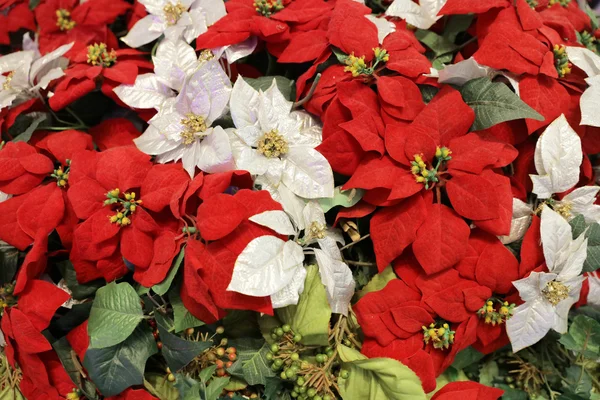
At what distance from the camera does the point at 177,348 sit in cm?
69

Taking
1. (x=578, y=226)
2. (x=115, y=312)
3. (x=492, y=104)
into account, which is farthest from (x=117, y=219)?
(x=578, y=226)

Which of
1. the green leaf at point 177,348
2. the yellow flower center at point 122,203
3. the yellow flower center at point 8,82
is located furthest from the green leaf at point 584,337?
the yellow flower center at point 8,82

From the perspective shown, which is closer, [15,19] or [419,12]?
[419,12]

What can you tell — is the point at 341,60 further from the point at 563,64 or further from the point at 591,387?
the point at 591,387

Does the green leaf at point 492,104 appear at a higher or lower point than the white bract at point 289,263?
higher

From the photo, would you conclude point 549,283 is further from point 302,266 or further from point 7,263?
point 7,263

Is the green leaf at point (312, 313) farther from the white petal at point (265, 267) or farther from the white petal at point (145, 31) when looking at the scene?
the white petal at point (145, 31)

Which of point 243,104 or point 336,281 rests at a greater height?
point 243,104

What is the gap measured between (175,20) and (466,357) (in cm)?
77

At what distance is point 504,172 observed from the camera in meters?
0.80

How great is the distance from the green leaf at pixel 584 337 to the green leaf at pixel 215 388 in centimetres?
53

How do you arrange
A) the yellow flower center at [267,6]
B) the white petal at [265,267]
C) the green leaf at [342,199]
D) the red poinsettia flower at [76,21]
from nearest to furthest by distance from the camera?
the white petal at [265,267] → the green leaf at [342,199] → the yellow flower center at [267,6] → the red poinsettia flower at [76,21]

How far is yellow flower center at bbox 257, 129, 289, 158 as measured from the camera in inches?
29.2

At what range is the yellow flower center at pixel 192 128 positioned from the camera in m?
0.75
